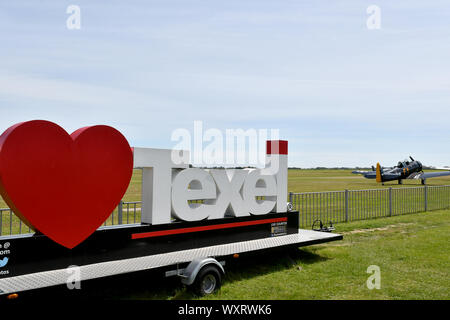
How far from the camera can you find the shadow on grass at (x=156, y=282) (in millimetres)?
5617

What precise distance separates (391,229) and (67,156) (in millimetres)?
11477

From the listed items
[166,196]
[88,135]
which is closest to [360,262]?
[166,196]

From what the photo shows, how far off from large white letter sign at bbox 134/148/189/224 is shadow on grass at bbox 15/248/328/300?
1.15 m

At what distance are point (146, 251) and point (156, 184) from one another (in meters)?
1.24

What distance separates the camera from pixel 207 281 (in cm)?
688

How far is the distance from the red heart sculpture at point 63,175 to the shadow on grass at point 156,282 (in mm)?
878

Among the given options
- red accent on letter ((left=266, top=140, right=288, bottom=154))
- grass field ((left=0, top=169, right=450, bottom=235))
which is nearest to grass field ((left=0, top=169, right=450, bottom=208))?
grass field ((left=0, top=169, right=450, bottom=235))

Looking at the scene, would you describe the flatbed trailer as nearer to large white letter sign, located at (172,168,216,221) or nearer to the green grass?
large white letter sign, located at (172,168,216,221)

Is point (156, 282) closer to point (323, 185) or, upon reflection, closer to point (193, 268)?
point (193, 268)

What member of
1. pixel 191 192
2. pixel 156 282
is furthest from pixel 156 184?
pixel 156 282

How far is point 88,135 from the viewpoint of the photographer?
629 centimetres

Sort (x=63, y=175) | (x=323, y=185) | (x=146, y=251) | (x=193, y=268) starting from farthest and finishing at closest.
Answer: (x=323, y=185) < (x=146, y=251) < (x=193, y=268) < (x=63, y=175)
